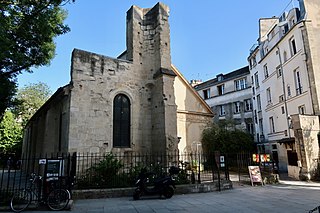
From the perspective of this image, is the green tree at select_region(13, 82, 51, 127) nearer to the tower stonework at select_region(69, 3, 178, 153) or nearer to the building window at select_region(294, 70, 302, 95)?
the tower stonework at select_region(69, 3, 178, 153)

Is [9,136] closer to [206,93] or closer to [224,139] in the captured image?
[224,139]

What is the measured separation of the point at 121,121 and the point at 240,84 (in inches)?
951

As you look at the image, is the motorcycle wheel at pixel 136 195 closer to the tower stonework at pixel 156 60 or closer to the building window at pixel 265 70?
the tower stonework at pixel 156 60

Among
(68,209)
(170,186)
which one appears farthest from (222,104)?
(68,209)

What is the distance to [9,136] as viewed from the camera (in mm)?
31891

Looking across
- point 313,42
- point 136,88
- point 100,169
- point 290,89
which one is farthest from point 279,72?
point 100,169

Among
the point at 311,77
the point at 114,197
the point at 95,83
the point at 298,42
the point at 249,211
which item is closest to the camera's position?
the point at 249,211

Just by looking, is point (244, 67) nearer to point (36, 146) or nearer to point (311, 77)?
point (311, 77)

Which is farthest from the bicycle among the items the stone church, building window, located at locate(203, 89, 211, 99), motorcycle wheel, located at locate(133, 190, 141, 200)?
building window, located at locate(203, 89, 211, 99)

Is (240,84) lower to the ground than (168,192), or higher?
higher

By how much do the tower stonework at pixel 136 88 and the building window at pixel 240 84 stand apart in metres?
20.8

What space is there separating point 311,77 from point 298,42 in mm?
3305

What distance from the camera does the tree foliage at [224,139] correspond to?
19328mm

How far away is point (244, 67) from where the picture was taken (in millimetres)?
33531
